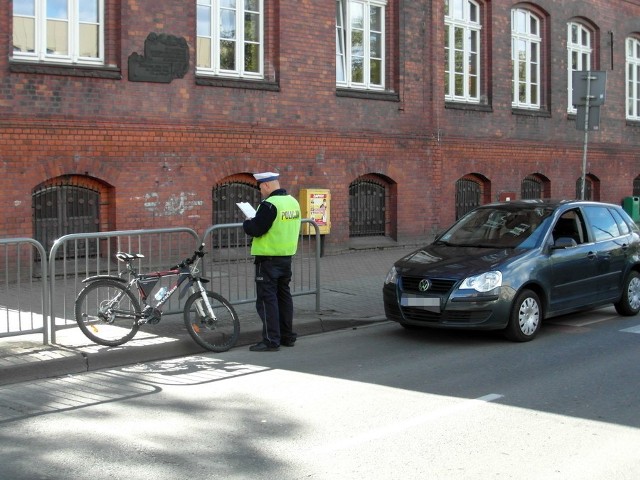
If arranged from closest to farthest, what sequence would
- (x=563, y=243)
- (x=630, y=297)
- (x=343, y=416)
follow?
(x=343, y=416), (x=563, y=243), (x=630, y=297)

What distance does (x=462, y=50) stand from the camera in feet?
68.9

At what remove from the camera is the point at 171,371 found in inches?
320

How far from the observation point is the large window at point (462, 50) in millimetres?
20641

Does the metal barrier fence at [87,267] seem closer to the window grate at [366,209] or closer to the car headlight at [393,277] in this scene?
the car headlight at [393,277]

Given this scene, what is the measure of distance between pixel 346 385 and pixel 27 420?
2629 millimetres

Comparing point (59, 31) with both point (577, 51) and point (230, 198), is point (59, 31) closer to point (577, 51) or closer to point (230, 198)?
point (230, 198)

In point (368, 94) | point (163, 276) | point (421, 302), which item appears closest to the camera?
point (163, 276)

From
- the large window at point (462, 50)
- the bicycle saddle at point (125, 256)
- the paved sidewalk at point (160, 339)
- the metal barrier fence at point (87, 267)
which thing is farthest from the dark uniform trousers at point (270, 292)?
the large window at point (462, 50)

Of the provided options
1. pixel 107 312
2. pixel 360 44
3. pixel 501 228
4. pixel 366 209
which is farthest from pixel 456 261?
pixel 360 44

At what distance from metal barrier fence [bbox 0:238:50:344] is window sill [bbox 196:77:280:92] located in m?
7.19

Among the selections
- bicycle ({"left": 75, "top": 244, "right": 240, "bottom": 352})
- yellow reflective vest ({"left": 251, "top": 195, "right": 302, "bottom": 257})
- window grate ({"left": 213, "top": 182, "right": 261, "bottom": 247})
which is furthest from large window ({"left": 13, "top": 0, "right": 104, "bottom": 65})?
yellow reflective vest ({"left": 251, "top": 195, "right": 302, "bottom": 257})

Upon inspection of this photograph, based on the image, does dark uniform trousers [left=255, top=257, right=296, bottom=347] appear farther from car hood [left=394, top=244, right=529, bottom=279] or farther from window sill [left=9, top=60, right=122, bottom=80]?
window sill [left=9, top=60, right=122, bottom=80]

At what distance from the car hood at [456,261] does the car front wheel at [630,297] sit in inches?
91.3

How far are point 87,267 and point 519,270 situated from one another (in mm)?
4568
